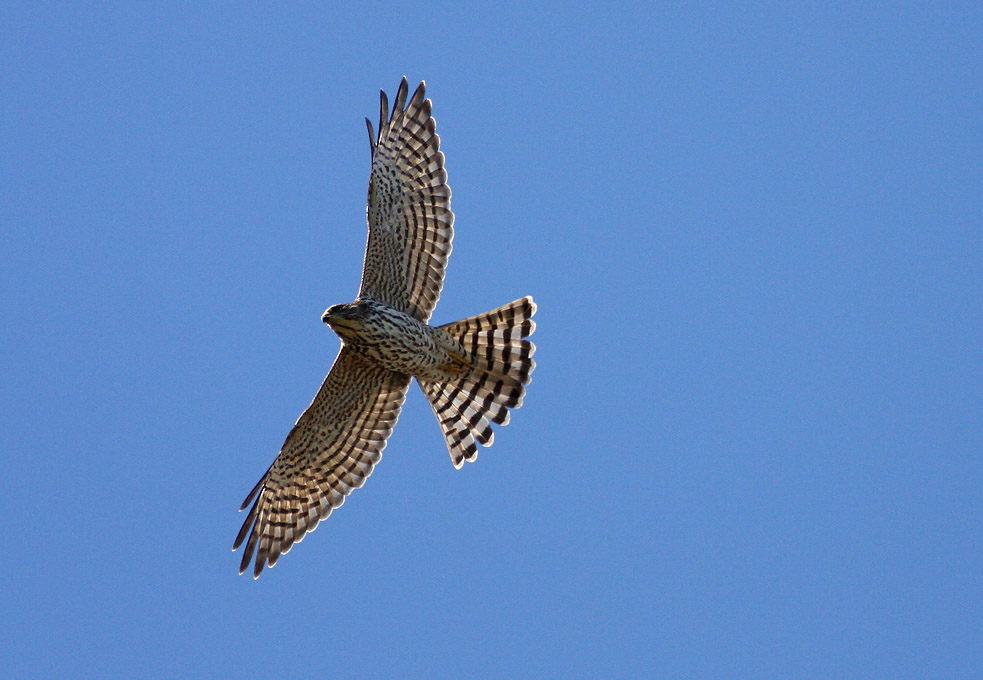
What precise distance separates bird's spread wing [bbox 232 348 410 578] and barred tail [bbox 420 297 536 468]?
1.75 ft

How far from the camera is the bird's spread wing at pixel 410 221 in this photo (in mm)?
12844

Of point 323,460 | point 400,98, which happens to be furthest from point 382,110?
point 323,460

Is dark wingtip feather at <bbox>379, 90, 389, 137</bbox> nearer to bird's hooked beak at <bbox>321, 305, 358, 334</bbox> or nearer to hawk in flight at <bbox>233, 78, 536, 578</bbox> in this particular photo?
hawk in flight at <bbox>233, 78, 536, 578</bbox>

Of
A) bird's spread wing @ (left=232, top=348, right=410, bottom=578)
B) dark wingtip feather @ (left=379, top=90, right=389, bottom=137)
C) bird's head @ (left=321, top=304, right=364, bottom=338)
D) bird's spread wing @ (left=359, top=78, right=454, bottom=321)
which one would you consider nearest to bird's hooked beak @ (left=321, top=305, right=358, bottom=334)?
bird's head @ (left=321, top=304, right=364, bottom=338)

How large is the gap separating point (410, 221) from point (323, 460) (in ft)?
8.16

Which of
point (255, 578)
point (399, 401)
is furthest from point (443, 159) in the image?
point (255, 578)

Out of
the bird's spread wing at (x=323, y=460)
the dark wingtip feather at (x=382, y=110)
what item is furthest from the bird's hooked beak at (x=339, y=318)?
the dark wingtip feather at (x=382, y=110)

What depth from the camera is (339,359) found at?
42.1ft

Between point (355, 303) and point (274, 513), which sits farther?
point (274, 513)

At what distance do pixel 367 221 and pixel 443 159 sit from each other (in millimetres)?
982

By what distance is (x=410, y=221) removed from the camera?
12898 mm

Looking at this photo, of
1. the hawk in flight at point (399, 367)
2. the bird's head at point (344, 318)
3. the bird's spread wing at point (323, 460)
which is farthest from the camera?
the bird's spread wing at point (323, 460)

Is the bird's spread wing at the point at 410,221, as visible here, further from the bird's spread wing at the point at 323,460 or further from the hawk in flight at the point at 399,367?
the bird's spread wing at the point at 323,460

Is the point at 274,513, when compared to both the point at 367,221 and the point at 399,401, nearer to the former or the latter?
the point at 399,401
